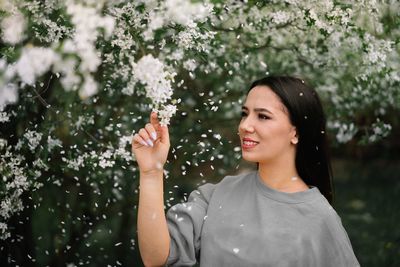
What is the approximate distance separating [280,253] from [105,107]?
7.19 feet

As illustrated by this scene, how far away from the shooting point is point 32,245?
4602 mm

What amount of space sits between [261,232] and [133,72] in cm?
96

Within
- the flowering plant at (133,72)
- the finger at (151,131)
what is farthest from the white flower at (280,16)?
the finger at (151,131)

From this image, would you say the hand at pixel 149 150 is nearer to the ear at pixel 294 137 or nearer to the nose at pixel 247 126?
the nose at pixel 247 126

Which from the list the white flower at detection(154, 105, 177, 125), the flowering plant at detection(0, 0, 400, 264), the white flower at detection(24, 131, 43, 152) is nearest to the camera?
the white flower at detection(154, 105, 177, 125)

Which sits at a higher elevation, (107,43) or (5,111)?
(107,43)

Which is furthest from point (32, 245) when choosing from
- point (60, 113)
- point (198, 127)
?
point (198, 127)

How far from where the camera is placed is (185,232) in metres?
2.73

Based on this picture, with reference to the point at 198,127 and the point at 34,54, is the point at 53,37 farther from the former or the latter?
the point at 198,127

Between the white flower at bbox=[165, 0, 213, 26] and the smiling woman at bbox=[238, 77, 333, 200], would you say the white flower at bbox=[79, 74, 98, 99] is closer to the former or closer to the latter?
the white flower at bbox=[165, 0, 213, 26]

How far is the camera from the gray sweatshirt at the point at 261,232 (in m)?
2.68

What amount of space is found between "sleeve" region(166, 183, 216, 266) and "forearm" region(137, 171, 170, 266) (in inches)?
4.0

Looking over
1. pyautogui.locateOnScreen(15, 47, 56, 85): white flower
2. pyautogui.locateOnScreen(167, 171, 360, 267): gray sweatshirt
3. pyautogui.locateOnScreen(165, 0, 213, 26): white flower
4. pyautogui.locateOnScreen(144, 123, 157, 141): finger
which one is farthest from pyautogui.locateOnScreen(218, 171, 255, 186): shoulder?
pyautogui.locateOnScreen(15, 47, 56, 85): white flower

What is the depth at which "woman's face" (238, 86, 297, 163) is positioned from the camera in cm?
279
